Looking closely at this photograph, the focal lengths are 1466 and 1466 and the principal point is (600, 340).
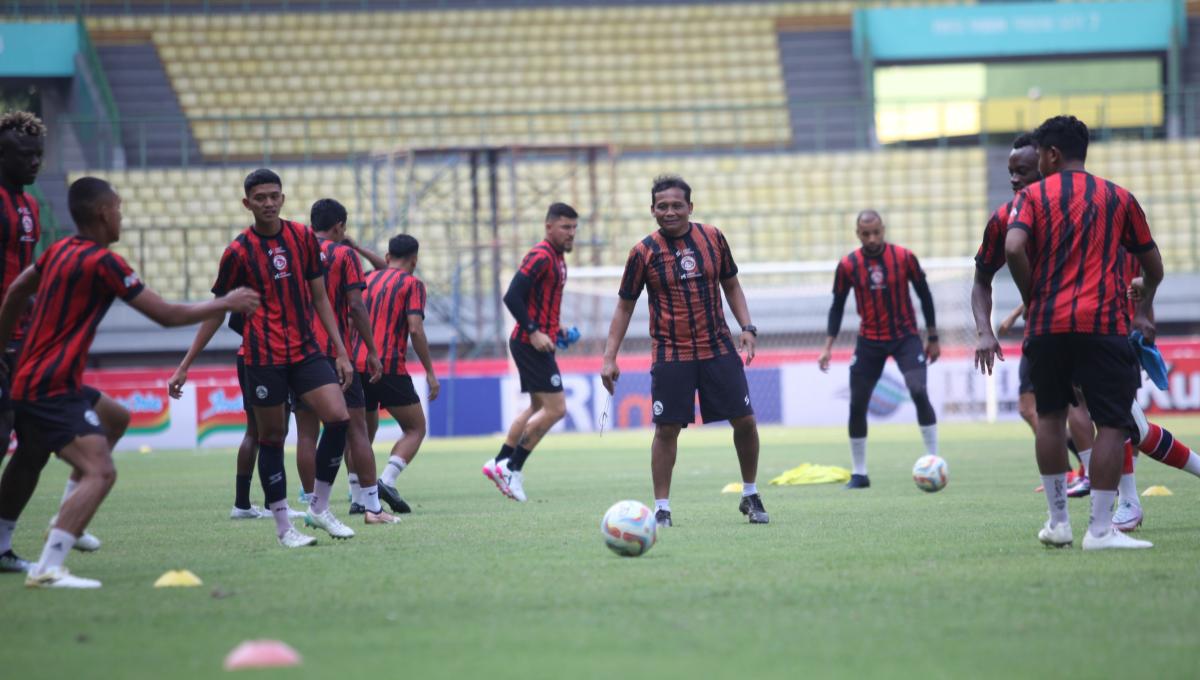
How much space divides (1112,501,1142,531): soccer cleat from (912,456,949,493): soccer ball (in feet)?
8.59

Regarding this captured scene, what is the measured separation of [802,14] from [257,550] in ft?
85.2

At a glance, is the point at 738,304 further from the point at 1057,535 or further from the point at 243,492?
the point at 243,492

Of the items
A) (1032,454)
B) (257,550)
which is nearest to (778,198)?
(1032,454)

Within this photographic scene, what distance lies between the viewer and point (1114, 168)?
27797mm

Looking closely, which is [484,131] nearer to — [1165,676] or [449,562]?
[449,562]

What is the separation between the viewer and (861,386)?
1231 centimetres

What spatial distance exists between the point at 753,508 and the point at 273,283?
317 cm

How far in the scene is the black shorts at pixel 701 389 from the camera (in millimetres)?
8875

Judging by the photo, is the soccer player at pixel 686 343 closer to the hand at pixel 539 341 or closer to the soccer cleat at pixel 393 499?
the soccer cleat at pixel 393 499

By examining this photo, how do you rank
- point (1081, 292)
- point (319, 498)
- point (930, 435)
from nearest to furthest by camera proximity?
point (1081, 292), point (319, 498), point (930, 435)

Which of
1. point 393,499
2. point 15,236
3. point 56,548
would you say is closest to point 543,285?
point 393,499

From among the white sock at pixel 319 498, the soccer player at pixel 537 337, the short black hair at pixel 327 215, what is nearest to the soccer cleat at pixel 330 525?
the white sock at pixel 319 498

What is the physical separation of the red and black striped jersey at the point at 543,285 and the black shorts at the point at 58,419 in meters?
5.59

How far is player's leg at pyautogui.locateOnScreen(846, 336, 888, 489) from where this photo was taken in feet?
39.4
